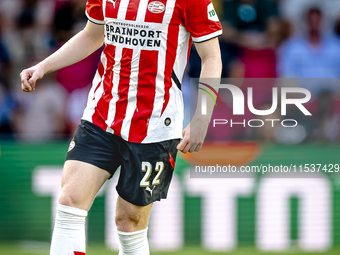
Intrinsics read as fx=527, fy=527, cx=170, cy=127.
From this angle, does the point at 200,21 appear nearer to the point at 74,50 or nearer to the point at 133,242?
the point at 74,50

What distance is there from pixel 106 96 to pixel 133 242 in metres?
0.83

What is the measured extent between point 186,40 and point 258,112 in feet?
9.55

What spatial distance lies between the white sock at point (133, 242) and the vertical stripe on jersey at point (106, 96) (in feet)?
1.99

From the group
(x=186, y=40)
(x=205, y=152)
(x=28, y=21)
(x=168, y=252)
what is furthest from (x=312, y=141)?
(x=28, y=21)

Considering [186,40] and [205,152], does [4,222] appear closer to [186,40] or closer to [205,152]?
[205,152]

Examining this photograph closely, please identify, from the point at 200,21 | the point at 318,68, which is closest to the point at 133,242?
the point at 200,21

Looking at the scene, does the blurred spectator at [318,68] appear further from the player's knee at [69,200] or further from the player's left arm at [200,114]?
the player's knee at [69,200]

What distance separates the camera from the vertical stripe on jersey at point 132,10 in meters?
2.83

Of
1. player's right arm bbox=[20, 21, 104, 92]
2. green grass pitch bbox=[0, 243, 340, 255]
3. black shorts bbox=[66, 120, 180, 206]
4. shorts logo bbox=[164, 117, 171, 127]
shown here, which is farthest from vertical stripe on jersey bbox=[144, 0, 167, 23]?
green grass pitch bbox=[0, 243, 340, 255]

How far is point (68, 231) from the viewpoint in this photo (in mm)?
2729

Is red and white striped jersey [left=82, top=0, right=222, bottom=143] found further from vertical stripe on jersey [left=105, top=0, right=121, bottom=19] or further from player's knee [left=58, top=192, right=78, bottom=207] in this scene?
player's knee [left=58, top=192, right=78, bottom=207]

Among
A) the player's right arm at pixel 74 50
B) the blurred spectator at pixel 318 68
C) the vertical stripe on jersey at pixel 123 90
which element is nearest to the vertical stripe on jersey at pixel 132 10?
the vertical stripe on jersey at pixel 123 90

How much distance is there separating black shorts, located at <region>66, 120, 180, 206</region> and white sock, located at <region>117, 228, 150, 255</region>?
0.19 meters

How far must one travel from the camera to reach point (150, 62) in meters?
2.86
